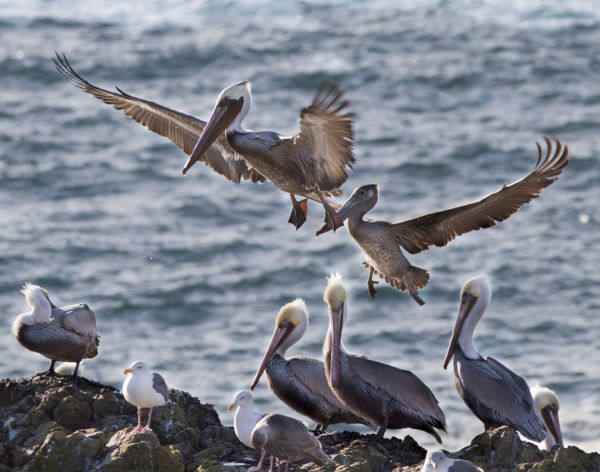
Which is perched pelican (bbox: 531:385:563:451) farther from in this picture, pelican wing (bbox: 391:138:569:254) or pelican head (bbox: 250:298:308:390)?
pelican head (bbox: 250:298:308:390)

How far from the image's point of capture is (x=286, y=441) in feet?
22.1

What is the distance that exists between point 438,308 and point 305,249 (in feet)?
7.89

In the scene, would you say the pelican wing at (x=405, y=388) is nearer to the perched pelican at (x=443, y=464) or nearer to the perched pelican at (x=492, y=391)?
the perched pelican at (x=492, y=391)

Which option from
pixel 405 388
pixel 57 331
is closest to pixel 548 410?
pixel 405 388

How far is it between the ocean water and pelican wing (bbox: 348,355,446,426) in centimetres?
508

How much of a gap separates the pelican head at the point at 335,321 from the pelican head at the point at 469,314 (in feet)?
2.22

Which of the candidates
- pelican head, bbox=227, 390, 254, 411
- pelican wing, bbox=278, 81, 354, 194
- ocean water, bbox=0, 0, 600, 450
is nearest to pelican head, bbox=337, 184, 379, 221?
pelican wing, bbox=278, 81, 354, 194

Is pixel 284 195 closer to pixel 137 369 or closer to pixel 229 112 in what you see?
pixel 229 112

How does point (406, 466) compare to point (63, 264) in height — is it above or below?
above

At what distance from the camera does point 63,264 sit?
1772cm

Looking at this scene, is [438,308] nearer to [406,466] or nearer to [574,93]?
[574,93]

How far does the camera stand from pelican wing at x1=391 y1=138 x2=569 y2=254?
315 inches

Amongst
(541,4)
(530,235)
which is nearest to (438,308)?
(530,235)

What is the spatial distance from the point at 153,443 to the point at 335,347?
149 cm
